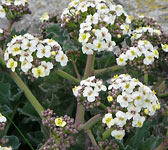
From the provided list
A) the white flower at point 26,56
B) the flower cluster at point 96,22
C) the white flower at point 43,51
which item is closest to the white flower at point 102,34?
the flower cluster at point 96,22

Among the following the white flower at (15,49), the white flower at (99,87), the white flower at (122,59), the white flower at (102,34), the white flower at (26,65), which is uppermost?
the white flower at (102,34)

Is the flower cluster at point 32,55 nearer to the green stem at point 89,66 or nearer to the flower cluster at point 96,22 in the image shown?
the flower cluster at point 96,22

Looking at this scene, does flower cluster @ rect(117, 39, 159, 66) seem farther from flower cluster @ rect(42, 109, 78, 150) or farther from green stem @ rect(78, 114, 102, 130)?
flower cluster @ rect(42, 109, 78, 150)

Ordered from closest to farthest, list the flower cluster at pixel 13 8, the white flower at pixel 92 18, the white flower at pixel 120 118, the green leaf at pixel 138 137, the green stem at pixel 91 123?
the white flower at pixel 120 118, the green stem at pixel 91 123, the green leaf at pixel 138 137, the white flower at pixel 92 18, the flower cluster at pixel 13 8

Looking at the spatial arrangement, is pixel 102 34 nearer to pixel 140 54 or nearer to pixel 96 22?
pixel 96 22

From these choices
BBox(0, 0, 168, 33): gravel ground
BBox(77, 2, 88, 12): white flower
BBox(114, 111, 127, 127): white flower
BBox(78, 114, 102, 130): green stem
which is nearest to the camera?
BBox(114, 111, 127, 127): white flower

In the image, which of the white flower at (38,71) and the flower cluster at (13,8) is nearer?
the white flower at (38,71)

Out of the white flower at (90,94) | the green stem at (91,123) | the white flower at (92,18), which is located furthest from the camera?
the white flower at (92,18)

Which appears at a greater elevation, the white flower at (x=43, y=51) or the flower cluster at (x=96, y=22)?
the flower cluster at (x=96, y=22)

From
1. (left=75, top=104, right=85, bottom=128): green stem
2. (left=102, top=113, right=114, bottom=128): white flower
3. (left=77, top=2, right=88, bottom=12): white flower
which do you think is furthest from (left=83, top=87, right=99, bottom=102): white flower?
(left=77, top=2, right=88, bottom=12): white flower
